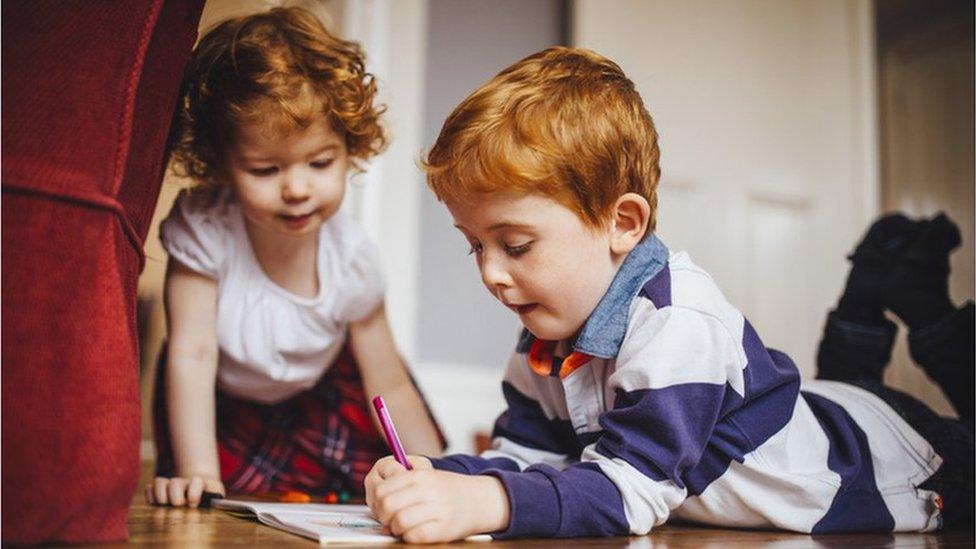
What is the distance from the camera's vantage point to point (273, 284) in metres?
1.27

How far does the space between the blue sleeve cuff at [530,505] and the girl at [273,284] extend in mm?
451

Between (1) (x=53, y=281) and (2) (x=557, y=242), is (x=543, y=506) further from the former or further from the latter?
(1) (x=53, y=281)

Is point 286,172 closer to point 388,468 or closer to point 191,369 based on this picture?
point 191,369

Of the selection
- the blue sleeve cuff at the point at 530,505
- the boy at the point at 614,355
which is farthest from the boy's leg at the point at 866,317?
the blue sleeve cuff at the point at 530,505

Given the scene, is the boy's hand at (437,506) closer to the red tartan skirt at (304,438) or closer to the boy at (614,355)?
the boy at (614,355)

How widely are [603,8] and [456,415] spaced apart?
0.98m

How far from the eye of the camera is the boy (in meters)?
0.75

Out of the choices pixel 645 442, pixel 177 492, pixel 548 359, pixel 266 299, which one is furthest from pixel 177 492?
pixel 645 442

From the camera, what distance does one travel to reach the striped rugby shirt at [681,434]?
29.6 inches

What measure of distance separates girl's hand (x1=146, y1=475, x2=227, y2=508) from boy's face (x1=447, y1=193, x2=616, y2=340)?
0.42 m

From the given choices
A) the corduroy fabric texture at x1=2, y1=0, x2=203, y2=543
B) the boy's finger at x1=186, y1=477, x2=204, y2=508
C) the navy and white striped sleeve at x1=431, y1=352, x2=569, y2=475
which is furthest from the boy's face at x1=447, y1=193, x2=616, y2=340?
the boy's finger at x1=186, y1=477, x2=204, y2=508

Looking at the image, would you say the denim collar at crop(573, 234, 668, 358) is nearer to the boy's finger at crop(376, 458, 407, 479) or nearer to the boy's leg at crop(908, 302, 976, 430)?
the boy's finger at crop(376, 458, 407, 479)

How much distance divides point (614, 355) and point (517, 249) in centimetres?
13

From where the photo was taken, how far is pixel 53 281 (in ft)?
1.97
